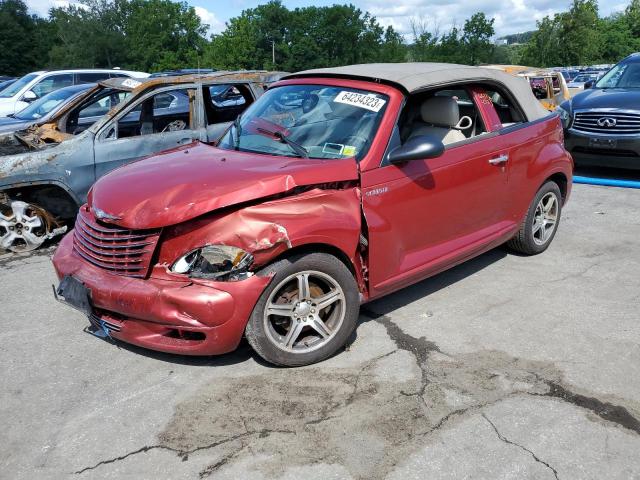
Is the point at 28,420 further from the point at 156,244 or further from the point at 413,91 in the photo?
the point at 413,91

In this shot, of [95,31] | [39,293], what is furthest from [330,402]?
[95,31]

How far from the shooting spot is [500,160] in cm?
467

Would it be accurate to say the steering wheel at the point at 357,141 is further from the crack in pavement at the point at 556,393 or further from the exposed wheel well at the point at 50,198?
the exposed wheel well at the point at 50,198

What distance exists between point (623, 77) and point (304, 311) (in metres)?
8.70

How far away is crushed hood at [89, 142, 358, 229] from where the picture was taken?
3.31 metres

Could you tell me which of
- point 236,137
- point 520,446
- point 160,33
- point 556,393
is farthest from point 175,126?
point 160,33

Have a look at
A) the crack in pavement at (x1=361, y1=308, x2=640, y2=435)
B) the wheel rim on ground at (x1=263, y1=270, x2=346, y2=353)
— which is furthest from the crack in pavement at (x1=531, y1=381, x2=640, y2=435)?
the wheel rim on ground at (x1=263, y1=270, x2=346, y2=353)

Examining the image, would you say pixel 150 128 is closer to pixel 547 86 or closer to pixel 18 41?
pixel 547 86

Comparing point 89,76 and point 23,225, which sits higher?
point 89,76

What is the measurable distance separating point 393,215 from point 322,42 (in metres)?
83.3

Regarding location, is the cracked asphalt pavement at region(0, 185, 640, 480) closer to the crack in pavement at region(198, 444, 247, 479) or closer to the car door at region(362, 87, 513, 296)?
the crack in pavement at region(198, 444, 247, 479)

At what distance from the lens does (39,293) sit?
5.06m

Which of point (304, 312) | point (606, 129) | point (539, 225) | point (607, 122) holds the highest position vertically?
point (607, 122)

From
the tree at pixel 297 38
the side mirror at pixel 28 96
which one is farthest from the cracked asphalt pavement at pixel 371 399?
the tree at pixel 297 38
